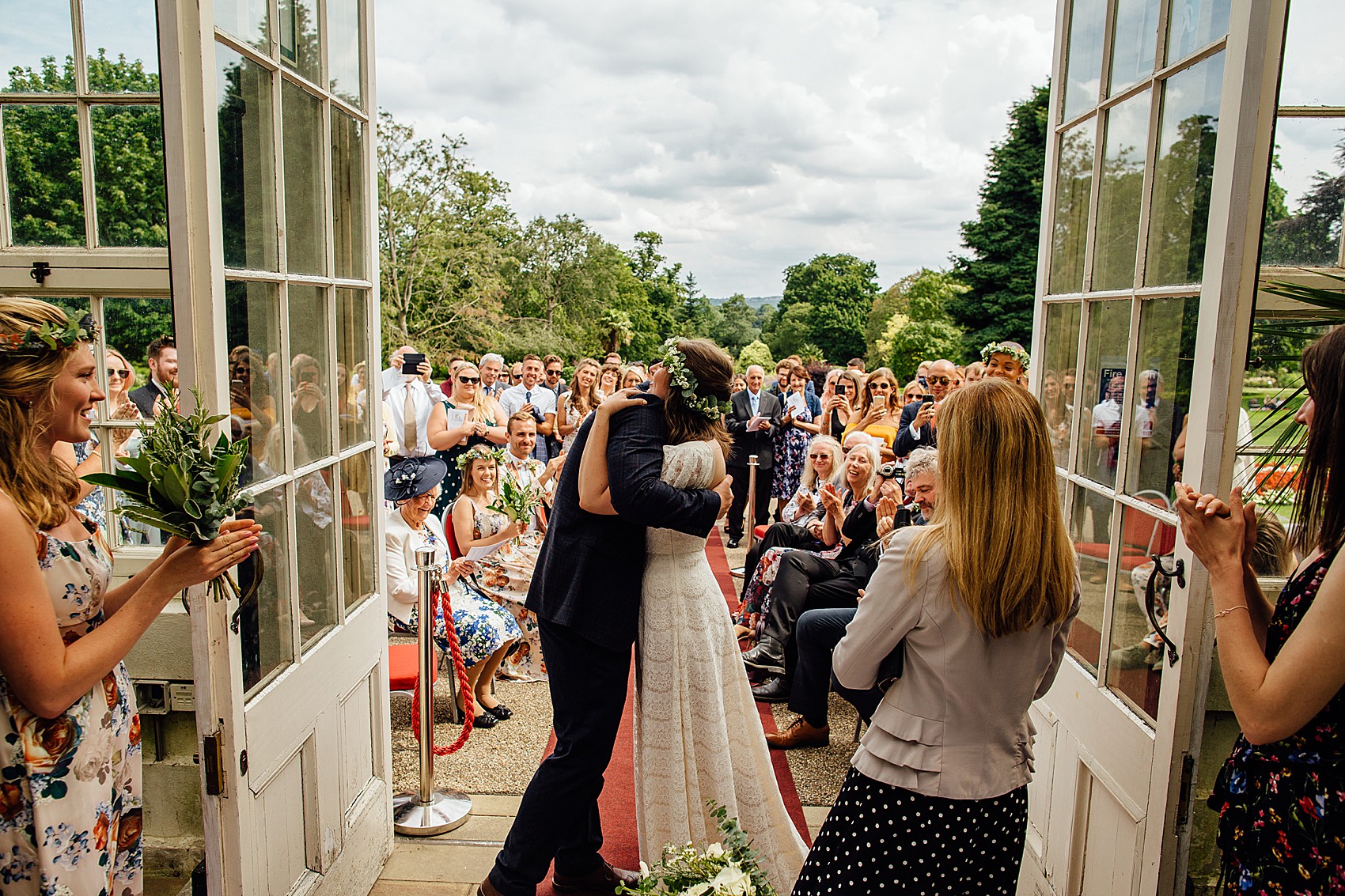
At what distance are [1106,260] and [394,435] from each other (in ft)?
17.1

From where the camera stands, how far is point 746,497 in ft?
30.7

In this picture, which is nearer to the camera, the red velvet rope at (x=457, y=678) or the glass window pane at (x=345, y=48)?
the glass window pane at (x=345, y=48)

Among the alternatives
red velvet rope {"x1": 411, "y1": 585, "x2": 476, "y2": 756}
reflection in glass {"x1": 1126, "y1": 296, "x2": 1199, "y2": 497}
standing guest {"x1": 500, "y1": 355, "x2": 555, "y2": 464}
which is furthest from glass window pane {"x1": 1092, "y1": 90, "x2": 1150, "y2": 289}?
standing guest {"x1": 500, "y1": 355, "x2": 555, "y2": 464}

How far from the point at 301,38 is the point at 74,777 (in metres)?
1.89

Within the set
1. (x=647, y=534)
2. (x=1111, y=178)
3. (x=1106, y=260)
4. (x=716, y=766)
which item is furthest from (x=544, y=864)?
(x=1111, y=178)

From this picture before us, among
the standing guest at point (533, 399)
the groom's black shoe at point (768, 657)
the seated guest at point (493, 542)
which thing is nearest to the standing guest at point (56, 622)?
the seated guest at point (493, 542)

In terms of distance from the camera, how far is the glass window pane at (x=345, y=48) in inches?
99.6

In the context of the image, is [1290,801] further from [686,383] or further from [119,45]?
[119,45]

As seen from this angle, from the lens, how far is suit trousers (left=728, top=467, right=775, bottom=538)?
8820 mm

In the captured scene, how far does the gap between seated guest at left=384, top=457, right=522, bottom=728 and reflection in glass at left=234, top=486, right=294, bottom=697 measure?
78.0 inches

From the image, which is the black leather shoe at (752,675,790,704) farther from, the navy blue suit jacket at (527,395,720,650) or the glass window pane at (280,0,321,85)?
the glass window pane at (280,0,321,85)

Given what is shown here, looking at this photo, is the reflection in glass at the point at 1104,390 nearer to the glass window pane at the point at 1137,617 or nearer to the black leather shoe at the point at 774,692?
the glass window pane at the point at 1137,617

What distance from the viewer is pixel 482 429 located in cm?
632

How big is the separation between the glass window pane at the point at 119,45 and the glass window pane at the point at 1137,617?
322 cm
